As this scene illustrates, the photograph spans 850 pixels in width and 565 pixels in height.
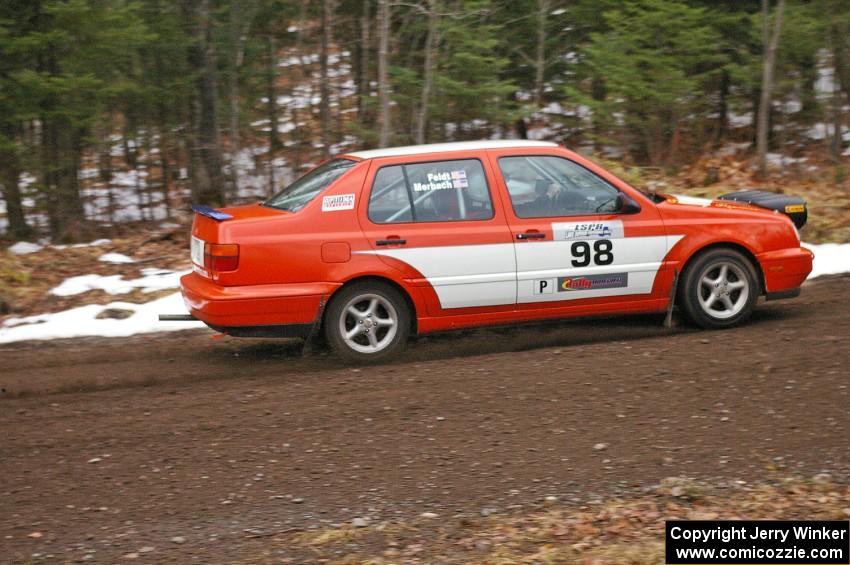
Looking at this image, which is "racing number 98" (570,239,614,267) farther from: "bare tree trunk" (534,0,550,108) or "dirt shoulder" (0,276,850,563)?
"bare tree trunk" (534,0,550,108)

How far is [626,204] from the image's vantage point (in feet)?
25.7

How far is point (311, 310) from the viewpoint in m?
7.39

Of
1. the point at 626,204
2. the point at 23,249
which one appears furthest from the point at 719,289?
the point at 23,249

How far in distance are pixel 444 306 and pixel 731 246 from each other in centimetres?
254

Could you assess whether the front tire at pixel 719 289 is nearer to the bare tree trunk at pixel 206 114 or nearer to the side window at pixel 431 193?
the side window at pixel 431 193

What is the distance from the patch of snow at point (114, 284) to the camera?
10.5 meters

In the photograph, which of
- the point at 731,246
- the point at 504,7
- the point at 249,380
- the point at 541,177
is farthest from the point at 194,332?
the point at 504,7

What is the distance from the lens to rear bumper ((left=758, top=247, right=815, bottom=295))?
8117 mm

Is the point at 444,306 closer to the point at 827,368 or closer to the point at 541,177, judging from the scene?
the point at 541,177

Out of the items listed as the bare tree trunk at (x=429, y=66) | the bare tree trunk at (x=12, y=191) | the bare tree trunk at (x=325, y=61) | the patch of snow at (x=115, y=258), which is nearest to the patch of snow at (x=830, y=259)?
the bare tree trunk at (x=429, y=66)

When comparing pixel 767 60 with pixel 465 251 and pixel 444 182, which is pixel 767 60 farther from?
pixel 465 251

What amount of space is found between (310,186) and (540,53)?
1018 centimetres

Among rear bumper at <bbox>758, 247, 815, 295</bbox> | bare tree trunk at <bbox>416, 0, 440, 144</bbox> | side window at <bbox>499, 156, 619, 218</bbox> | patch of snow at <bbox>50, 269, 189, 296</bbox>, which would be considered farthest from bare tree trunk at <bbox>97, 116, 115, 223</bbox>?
A: rear bumper at <bbox>758, 247, 815, 295</bbox>

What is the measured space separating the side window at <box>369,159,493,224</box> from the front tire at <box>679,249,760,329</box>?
186 centimetres
